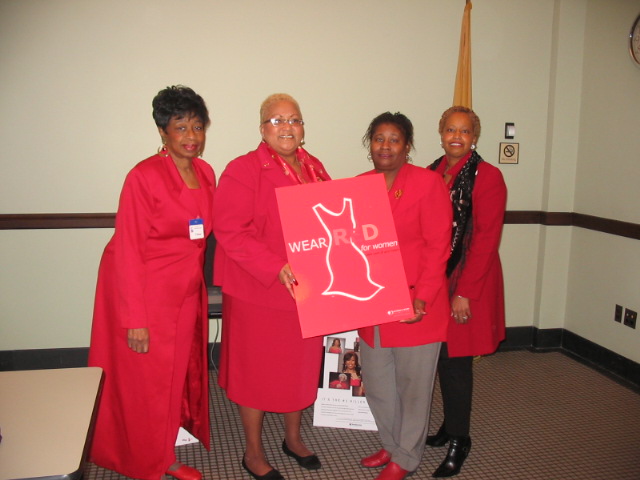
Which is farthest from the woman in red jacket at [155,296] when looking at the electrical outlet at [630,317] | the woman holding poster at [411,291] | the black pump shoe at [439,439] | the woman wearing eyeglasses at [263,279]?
the electrical outlet at [630,317]

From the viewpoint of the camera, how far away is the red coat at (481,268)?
231cm

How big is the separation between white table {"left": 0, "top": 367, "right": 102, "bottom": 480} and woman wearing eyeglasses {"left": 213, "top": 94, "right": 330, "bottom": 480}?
719mm

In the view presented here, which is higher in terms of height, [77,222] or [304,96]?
[304,96]

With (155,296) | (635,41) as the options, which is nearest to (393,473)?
(155,296)

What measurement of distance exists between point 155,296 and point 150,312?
67 millimetres

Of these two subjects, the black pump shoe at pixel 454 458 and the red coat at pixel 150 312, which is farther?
the black pump shoe at pixel 454 458

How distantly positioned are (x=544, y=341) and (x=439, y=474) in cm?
200

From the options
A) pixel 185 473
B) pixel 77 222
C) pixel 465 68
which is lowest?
pixel 185 473

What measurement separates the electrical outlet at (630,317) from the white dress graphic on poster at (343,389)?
181 centimetres

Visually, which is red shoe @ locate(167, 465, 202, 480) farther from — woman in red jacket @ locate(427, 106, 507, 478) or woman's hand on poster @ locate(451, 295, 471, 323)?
woman's hand on poster @ locate(451, 295, 471, 323)

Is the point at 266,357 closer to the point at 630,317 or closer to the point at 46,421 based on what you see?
the point at 46,421

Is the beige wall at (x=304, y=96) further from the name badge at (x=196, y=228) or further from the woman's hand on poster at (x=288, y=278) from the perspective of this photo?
the woman's hand on poster at (x=288, y=278)

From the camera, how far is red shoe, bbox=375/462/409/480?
231cm

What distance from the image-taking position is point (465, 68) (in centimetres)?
362
